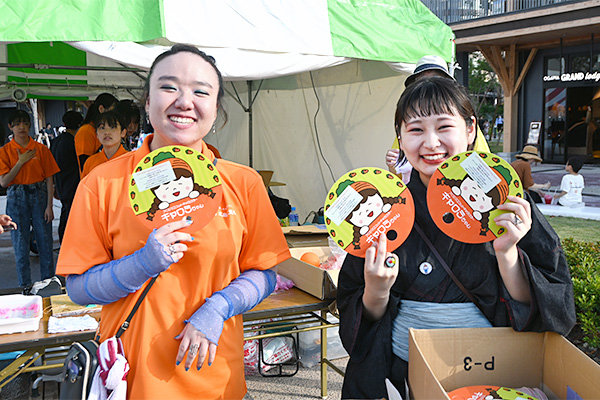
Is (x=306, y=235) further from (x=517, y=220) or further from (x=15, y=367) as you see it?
(x=517, y=220)

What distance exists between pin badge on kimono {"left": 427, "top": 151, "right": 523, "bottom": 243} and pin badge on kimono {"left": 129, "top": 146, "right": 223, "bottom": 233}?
1.98 feet

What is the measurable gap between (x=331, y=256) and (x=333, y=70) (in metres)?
3.38

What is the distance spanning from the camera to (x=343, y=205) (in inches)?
58.6

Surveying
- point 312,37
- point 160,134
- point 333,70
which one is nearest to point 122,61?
point 312,37

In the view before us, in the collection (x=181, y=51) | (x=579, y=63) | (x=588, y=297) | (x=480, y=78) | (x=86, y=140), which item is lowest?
(x=588, y=297)

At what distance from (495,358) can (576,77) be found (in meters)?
16.2

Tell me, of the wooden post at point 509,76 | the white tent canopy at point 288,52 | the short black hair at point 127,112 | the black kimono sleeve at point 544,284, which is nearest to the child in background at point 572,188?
the white tent canopy at point 288,52

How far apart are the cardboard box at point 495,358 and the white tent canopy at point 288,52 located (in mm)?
2481

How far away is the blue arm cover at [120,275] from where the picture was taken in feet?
4.13

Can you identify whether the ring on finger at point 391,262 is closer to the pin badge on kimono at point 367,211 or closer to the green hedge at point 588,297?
the pin badge on kimono at point 367,211

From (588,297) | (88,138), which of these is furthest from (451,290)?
(88,138)

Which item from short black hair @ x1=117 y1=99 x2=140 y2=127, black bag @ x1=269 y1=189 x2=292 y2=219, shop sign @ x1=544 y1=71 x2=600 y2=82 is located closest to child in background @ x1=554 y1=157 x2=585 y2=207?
black bag @ x1=269 y1=189 x2=292 y2=219

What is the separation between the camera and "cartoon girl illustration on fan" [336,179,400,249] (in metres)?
1.45

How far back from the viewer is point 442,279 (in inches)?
57.6
